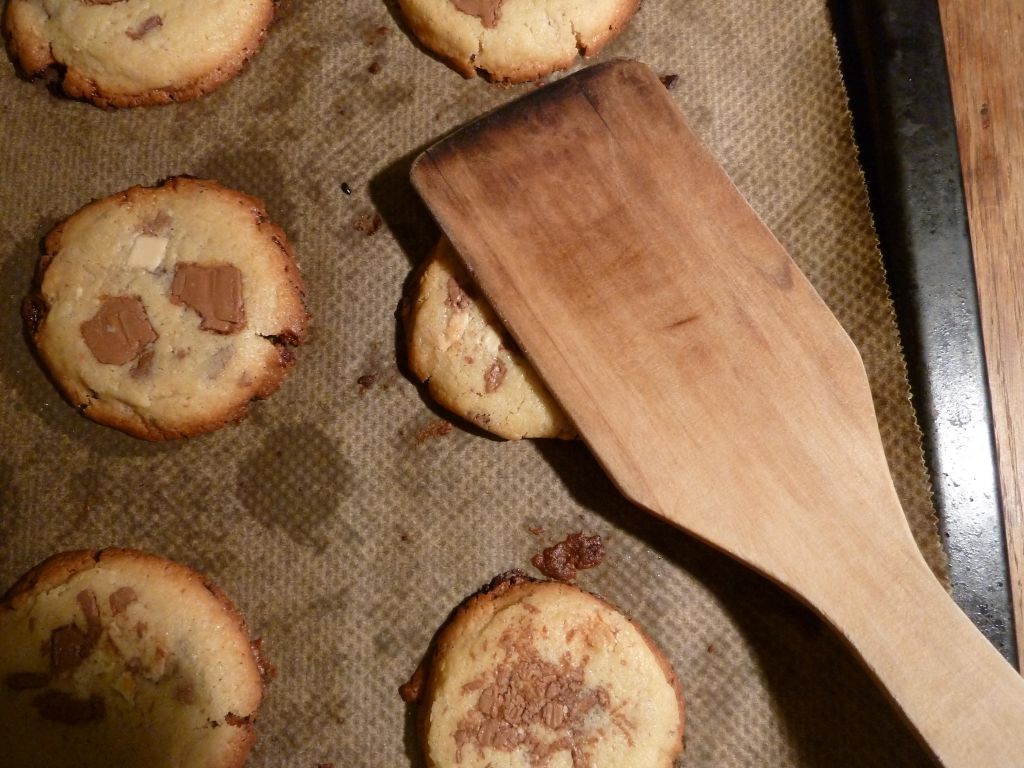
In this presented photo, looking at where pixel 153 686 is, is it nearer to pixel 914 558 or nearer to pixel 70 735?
pixel 70 735

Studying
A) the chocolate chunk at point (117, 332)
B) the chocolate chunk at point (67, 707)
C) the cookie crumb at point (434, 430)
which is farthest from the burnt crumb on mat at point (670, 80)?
the chocolate chunk at point (67, 707)

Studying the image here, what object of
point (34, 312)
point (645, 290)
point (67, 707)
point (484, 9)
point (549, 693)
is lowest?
point (549, 693)

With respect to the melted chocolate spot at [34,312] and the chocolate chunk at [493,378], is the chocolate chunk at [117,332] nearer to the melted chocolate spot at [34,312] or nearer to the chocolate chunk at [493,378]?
the melted chocolate spot at [34,312]

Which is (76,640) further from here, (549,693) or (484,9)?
(484,9)

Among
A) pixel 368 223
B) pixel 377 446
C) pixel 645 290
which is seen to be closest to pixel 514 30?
pixel 368 223

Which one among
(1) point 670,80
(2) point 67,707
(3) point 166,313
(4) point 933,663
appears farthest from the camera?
(1) point 670,80

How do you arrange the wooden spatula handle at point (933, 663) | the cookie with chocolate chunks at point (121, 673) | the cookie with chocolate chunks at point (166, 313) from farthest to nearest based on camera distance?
the cookie with chocolate chunks at point (166, 313) < the cookie with chocolate chunks at point (121, 673) < the wooden spatula handle at point (933, 663)
